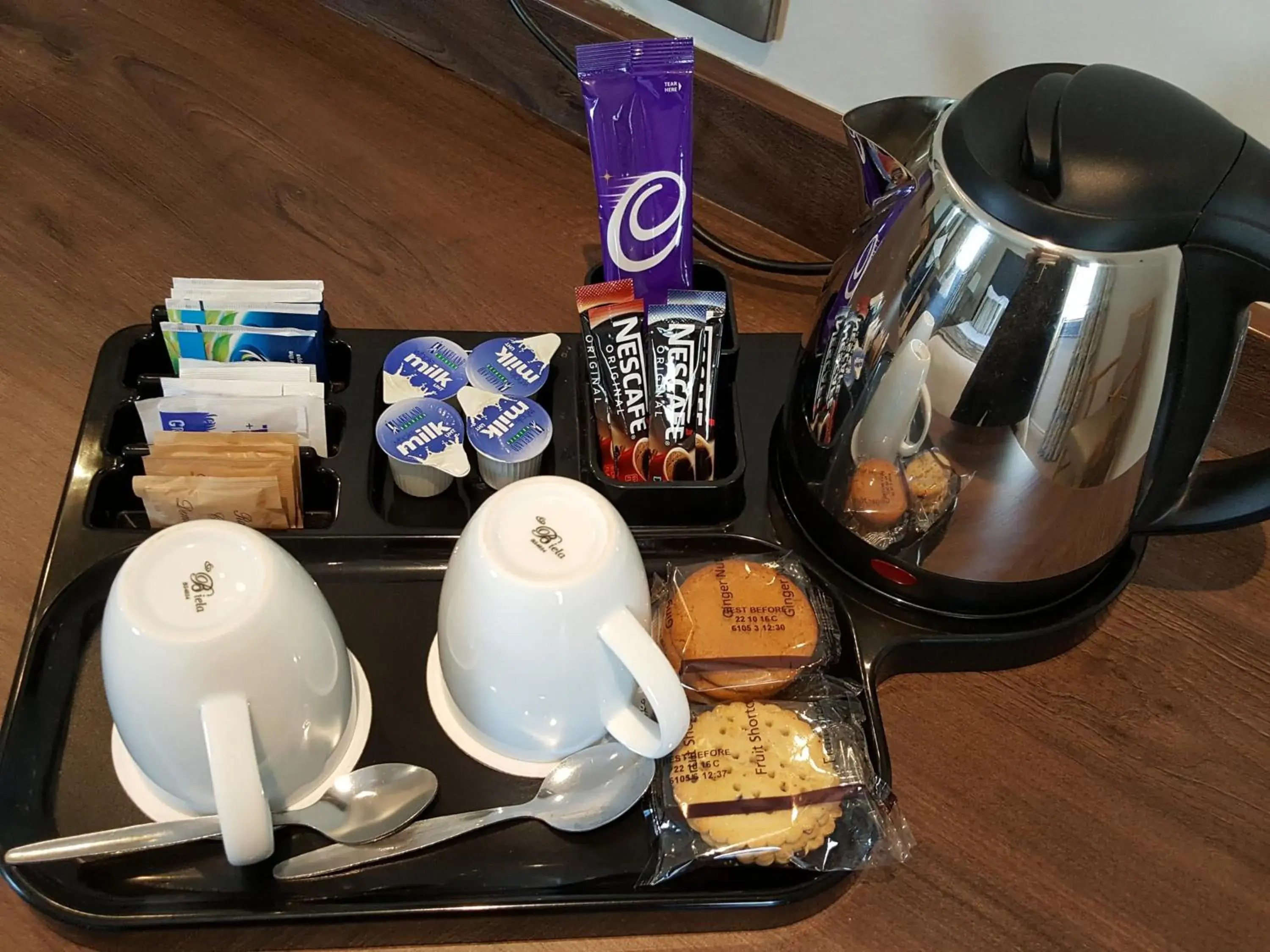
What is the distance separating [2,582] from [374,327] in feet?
1.03

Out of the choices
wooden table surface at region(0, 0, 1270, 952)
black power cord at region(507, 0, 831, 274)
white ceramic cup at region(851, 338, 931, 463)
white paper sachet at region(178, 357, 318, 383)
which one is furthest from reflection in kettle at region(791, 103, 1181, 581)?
white paper sachet at region(178, 357, 318, 383)

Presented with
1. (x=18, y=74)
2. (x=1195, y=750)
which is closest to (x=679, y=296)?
(x=1195, y=750)

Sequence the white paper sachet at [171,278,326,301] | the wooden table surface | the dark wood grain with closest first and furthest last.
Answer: the wooden table surface
the white paper sachet at [171,278,326,301]
the dark wood grain

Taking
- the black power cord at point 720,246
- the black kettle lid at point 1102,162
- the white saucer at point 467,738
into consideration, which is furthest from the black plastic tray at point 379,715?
the black kettle lid at point 1102,162

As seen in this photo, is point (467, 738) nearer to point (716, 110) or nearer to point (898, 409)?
point (898, 409)

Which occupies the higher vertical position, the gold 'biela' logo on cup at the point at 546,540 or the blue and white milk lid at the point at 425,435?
the gold 'biela' logo on cup at the point at 546,540

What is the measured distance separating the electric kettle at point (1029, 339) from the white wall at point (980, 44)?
0.53ft

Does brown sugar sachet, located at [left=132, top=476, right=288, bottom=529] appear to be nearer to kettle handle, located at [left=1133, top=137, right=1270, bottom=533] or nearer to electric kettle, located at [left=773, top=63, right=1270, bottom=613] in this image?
Answer: electric kettle, located at [left=773, top=63, right=1270, bottom=613]

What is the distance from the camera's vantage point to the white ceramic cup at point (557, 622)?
0.51 meters

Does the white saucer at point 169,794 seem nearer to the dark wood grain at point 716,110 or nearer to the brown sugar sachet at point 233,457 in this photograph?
the brown sugar sachet at point 233,457

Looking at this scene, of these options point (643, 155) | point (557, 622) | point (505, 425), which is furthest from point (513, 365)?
point (557, 622)

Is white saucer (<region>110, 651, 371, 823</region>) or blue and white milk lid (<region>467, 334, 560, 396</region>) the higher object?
blue and white milk lid (<region>467, 334, 560, 396</region>)

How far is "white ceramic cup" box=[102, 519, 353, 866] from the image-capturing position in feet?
1.58

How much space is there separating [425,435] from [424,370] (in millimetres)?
62
